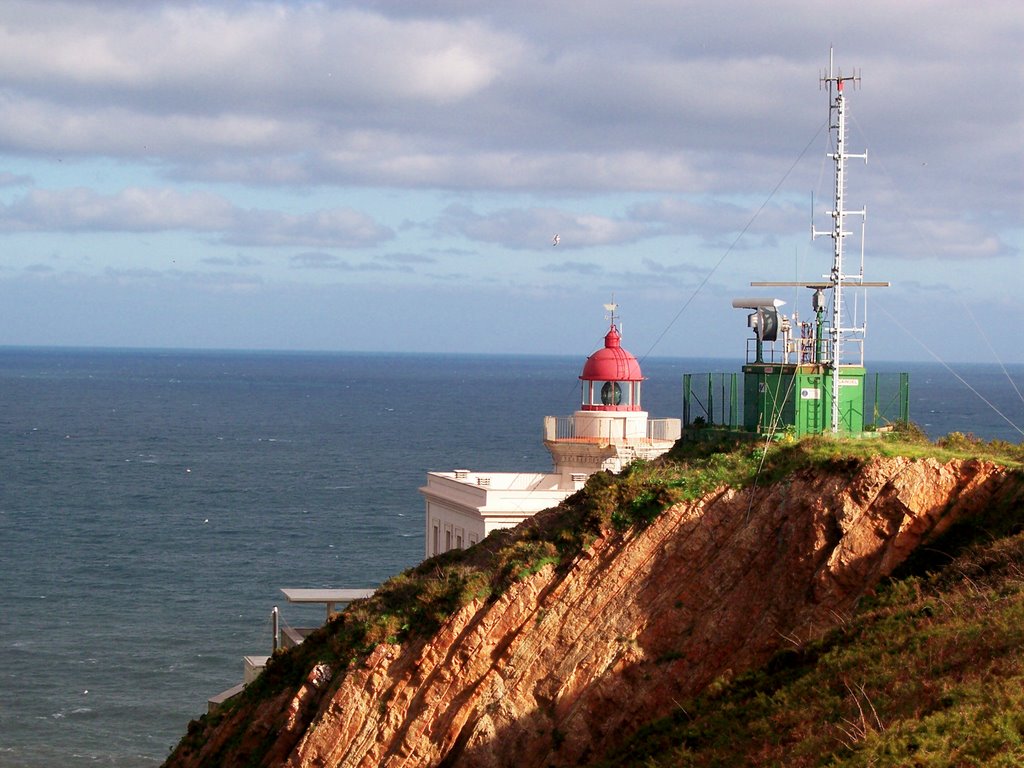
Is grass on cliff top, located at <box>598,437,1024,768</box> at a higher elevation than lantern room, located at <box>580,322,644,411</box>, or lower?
lower

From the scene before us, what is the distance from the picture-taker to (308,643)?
18.6m

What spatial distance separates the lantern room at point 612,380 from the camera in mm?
42094

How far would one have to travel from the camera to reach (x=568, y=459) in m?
41.1

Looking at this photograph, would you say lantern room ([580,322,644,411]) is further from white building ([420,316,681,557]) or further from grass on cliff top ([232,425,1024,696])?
grass on cliff top ([232,425,1024,696])

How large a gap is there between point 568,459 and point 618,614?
80.5 feet

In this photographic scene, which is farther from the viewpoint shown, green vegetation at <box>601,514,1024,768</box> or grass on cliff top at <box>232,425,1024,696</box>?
grass on cliff top at <box>232,425,1024,696</box>

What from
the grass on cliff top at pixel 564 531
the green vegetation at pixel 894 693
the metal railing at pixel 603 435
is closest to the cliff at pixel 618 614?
the grass on cliff top at pixel 564 531

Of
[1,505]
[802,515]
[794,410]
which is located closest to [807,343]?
[794,410]

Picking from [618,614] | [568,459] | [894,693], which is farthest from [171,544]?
[894,693]

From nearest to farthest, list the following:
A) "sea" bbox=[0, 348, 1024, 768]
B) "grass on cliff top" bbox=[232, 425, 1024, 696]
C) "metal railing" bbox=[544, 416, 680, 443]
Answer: "grass on cliff top" bbox=[232, 425, 1024, 696] → "metal railing" bbox=[544, 416, 680, 443] → "sea" bbox=[0, 348, 1024, 768]

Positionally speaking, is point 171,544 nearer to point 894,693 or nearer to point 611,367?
point 611,367

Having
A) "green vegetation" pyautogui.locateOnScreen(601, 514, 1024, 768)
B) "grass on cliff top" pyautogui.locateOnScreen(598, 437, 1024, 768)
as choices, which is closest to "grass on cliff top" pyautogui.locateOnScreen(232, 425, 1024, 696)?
"grass on cliff top" pyautogui.locateOnScreen(598, 437, 1024, 768)

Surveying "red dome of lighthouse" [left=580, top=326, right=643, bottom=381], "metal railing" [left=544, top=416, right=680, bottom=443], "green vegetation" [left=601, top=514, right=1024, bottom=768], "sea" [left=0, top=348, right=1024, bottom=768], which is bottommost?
"sea" [left=0, top=348, right=1024, bottom=768]

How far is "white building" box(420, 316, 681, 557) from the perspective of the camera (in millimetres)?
34875
